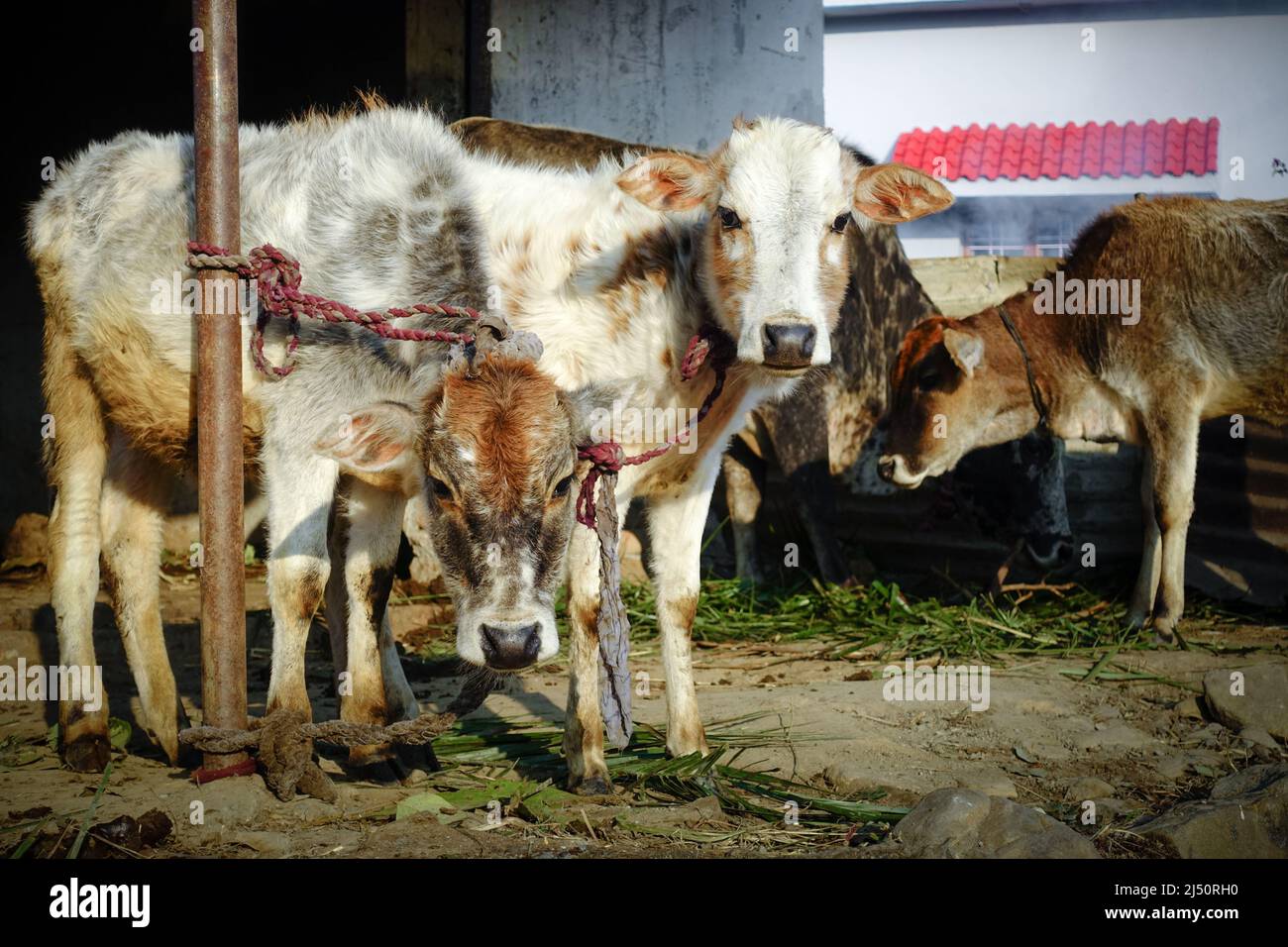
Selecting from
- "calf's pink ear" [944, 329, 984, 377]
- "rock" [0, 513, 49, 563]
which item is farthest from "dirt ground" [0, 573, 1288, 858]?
"calf's pink ear" [944, 329, 984, 377]

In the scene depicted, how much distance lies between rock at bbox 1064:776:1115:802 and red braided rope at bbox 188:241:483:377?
2520 mm

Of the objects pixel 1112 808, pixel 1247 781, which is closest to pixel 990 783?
pixel 1112 808

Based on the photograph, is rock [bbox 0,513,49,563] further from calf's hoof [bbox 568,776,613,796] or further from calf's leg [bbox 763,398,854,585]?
calf's hoof [bbox 568,776,613,796]

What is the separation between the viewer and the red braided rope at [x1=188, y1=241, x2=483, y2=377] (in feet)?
13.7

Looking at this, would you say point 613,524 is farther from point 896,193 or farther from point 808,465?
point 808,465

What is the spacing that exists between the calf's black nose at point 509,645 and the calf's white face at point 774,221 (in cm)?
125

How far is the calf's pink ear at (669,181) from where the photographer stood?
15.5 ft

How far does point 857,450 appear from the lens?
8773 millimetres

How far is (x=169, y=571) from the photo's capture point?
8.54 meters

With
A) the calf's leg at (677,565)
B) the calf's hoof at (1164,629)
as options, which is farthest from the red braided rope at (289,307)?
the calf's hoof at (1164,629)

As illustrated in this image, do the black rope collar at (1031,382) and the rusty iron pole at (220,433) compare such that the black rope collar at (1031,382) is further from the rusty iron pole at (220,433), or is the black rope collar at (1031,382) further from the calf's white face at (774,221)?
the rusty iron pole at (220,433)

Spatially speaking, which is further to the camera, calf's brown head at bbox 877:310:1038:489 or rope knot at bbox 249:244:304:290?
calf's brown head at bbox 877:310:1038:489

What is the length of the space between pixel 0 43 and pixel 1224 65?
15.7m

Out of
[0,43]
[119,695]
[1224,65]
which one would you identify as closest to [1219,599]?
[119,695]
